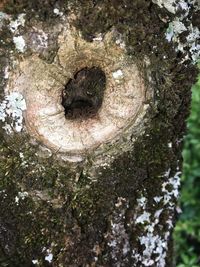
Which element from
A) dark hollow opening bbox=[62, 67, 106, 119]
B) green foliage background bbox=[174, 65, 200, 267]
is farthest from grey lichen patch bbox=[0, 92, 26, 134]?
green foliage background bbox=[174, 65, 200, 267]

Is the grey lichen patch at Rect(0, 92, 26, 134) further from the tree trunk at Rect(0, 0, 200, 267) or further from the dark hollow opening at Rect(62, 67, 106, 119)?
the dark hollow opening at Rect(62, 67, 106, 119)

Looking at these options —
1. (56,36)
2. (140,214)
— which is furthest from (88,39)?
(140,214)

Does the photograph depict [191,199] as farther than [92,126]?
Yes

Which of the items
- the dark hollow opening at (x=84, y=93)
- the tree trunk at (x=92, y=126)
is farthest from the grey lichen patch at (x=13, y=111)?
the dark hollow opening at (x=84, y=93)

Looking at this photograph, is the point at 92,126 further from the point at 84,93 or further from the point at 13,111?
the point at 13,111

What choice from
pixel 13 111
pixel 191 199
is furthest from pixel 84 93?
pixel 191 199

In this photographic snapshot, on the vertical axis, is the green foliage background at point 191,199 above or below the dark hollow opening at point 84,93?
below

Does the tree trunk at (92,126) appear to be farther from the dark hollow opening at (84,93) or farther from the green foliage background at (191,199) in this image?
the green foliage background at (191,199)

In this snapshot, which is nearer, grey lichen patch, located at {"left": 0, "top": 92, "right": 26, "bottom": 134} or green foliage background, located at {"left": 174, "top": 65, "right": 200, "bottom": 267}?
grey lichen patch, located at {"left": 0, "top": 92, "right": 26, "bottom": 134}
